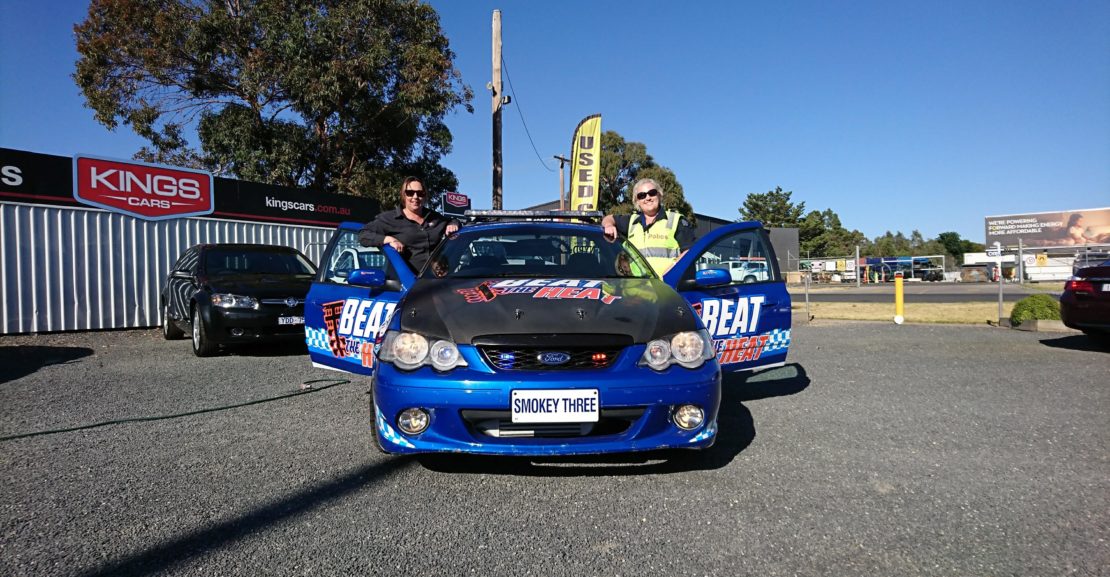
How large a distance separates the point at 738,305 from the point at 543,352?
200 centimetres

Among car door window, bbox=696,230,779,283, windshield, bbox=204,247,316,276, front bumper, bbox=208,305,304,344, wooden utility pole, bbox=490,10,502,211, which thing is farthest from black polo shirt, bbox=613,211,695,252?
wooden utility pole, bbox=490,10,502,211

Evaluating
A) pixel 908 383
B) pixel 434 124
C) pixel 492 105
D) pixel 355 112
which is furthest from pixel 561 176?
pixel 908 383

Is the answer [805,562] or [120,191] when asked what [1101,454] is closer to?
[805,562]

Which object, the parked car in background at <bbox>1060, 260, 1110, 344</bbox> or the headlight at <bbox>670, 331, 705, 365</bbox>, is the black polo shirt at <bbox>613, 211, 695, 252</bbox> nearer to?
the headlight at <bbox>670, 331, 705, 365</bbox>

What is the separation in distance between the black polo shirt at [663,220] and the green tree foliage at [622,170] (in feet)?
126

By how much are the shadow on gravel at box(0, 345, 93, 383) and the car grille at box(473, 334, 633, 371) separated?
5.62m

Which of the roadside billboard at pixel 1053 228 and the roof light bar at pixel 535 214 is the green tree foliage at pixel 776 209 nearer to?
the roadside billboard at pixel 1053 228

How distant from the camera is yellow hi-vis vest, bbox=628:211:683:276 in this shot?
5.05 metres

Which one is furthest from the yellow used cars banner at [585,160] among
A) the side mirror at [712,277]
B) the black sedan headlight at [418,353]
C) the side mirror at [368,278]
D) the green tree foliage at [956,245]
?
the green tree foliage at [956,245]

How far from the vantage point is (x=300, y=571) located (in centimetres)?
210

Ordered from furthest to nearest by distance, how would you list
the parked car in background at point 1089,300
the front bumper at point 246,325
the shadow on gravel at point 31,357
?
1. the front bumper at point 246,325
2. the parked car in background at point 1089,300
3. the shadow on gravel at point 31,357

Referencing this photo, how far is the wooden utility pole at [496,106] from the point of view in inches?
564

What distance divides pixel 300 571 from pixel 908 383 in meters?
5.18

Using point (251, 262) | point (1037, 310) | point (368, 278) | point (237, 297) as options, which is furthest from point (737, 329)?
point (1037, 310)
